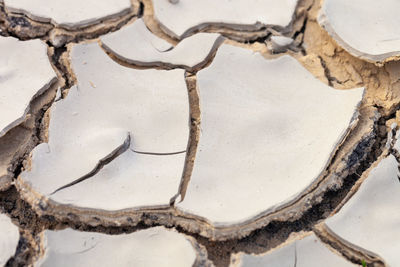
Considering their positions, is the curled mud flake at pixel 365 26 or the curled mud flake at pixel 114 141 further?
the curled mud flake at pixel 365 26


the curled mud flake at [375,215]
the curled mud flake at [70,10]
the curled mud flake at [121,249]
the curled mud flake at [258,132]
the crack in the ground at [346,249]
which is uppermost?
the curled mud flake at [70,10]

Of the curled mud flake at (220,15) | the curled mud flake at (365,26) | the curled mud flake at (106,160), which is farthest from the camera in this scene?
A: the curled mud flake at (220,15)

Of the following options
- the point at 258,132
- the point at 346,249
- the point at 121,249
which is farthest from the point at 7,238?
the point at 346,249

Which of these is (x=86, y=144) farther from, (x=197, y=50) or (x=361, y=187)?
(x=361, y=187)

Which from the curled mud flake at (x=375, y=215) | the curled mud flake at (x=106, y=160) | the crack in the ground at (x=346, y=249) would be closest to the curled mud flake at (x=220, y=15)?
the curled mud flake at (x=106, y=160)

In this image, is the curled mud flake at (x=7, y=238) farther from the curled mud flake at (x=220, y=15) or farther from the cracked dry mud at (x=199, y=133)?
the curled mud flake at (x=220, y=15)
